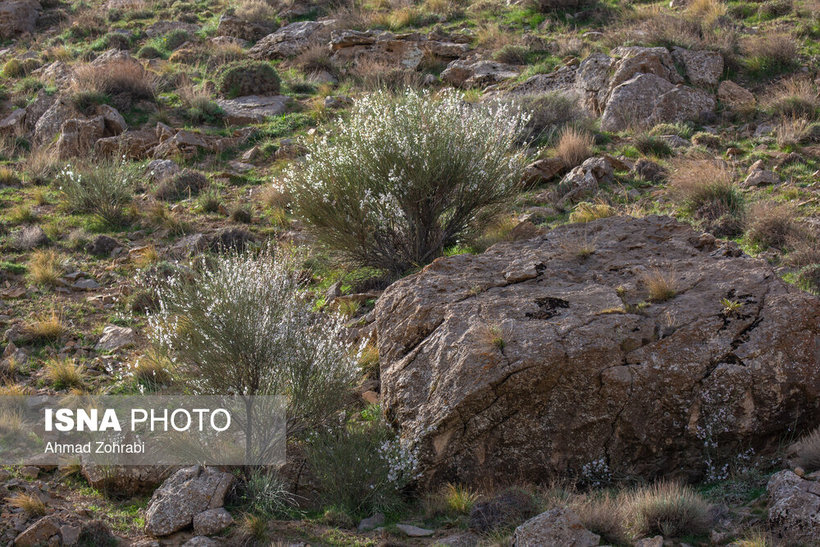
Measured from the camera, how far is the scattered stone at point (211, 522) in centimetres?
490

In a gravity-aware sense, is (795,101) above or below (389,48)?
below

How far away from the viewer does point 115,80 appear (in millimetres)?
15445

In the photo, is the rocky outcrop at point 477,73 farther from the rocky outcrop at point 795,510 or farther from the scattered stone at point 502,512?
the rocky outcrop at point 795,510

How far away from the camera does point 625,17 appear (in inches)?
625

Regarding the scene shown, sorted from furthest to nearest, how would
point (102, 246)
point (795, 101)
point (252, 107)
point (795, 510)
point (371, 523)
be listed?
point (252, 107) → point (795, 101) → point (102, 246) → point (371, 523) → point (795, 510)

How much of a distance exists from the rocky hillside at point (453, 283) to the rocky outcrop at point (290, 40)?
5.69 feet

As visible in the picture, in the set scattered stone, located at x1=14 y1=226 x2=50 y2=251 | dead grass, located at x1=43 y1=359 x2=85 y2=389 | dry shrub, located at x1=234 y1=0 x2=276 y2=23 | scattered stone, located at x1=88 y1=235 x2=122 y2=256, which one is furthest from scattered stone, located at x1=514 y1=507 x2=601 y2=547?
dry shrub, located at x1=234 y1=0 x2=276 y2=23

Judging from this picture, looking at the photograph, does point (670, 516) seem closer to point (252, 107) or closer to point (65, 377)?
point (65, 377)

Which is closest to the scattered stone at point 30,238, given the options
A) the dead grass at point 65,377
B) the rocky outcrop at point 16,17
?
the dead grass at point 65,377

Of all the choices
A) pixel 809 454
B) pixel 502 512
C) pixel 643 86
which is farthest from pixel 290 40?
pixel 809 454

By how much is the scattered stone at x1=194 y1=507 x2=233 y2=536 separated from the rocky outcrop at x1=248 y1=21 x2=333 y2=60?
14.4 m

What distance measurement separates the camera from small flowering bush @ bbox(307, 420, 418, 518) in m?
5.25

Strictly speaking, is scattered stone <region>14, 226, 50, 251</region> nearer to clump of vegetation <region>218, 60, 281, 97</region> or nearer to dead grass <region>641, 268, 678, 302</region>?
clump of vegetation <region>218, 60, 281, 97</region>

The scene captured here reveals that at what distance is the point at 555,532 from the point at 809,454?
186 cm
